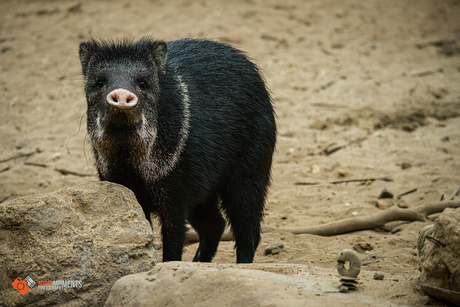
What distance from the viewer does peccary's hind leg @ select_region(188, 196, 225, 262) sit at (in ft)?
13.5

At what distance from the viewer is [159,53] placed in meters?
3.42

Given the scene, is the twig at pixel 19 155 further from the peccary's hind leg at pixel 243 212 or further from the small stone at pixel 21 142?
the peccary's hind leg at pixel 243 212

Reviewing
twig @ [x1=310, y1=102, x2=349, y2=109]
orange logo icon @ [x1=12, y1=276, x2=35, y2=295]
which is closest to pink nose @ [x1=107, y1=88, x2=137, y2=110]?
orange logo icon @ [x1=12, y1=276, x2=35, y2=295]

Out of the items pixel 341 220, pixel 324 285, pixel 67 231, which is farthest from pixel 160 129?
pixel 341 220

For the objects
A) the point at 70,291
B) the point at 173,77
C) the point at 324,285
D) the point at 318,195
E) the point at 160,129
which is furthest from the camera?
the point at 318,195

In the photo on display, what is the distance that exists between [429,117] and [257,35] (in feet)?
12.7

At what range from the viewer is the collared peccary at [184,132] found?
3.14 m

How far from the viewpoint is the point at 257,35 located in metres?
9.22

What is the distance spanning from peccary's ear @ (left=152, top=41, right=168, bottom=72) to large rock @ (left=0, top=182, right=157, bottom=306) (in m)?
1.05

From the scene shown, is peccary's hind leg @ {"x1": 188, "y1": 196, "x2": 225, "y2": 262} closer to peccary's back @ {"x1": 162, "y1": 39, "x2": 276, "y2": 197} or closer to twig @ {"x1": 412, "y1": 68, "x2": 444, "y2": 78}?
peccary's back @ {"x1": 162, "y1": 39, "x2": 276, "y2": 197}

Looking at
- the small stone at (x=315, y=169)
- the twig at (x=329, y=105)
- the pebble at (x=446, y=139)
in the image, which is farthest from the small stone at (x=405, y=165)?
the twig at (x=329, y=105)

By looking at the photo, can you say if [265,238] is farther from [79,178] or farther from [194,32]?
[194,32]

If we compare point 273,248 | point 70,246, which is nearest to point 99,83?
point 70,246

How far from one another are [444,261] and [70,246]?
194 centimetres
